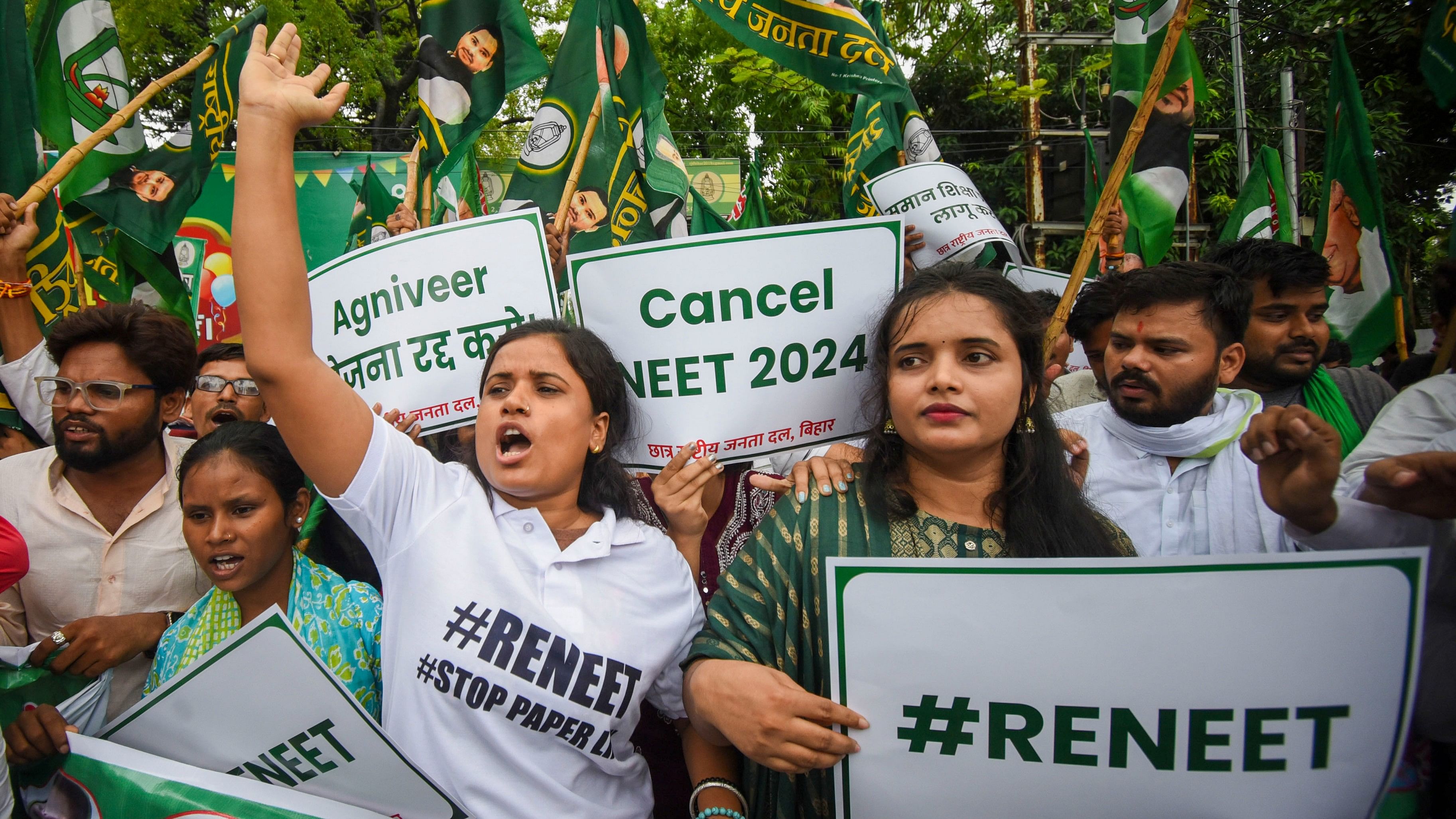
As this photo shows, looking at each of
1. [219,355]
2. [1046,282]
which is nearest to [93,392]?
[219,355]

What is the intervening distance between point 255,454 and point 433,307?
2.07 ft

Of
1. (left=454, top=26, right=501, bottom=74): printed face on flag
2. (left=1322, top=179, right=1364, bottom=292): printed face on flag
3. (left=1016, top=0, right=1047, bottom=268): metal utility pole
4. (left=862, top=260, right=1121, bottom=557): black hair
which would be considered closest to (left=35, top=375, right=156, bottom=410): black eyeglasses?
(left=454, top=26, right=501, bottom=74): printed face on flag

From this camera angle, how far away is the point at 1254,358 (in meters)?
3.00

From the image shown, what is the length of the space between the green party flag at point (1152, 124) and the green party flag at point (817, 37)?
974 mm

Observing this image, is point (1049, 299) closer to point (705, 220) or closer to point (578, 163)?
point (705, 220)

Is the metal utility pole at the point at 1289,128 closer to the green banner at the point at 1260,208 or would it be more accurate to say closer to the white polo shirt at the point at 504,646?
the green banner at the point at 1260,208

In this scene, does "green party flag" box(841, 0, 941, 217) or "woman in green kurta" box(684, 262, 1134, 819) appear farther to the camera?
"green party flag" box(841, 0, 941, 217)

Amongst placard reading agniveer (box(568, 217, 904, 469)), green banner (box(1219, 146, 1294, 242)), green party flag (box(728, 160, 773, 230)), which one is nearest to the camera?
placard reading agniveer (box(568, 217, 904, 469))

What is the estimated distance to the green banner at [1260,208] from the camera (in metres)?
5.26

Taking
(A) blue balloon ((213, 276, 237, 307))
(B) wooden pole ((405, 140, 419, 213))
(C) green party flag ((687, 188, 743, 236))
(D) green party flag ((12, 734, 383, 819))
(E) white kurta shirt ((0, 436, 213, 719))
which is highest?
(B) wooden pole ((405, 140, 419, 213))

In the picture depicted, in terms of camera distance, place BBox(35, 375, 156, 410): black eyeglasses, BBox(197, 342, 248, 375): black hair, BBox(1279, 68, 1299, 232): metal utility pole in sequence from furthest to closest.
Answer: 1. BBox(1279, 68, 1299, 232): metal utility pole
2. BBox(197, 342, 248, 375): black hair
3. BBox(35, 375, 156, 410): black eyeglasses

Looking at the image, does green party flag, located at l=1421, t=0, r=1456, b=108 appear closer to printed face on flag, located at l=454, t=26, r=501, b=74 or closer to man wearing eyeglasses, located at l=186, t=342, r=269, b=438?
printed face on flag, located at l=454, t=26, r=501, b=74

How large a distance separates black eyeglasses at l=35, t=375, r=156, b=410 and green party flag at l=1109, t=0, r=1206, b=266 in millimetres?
3648

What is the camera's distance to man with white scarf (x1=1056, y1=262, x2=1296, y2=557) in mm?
2084
